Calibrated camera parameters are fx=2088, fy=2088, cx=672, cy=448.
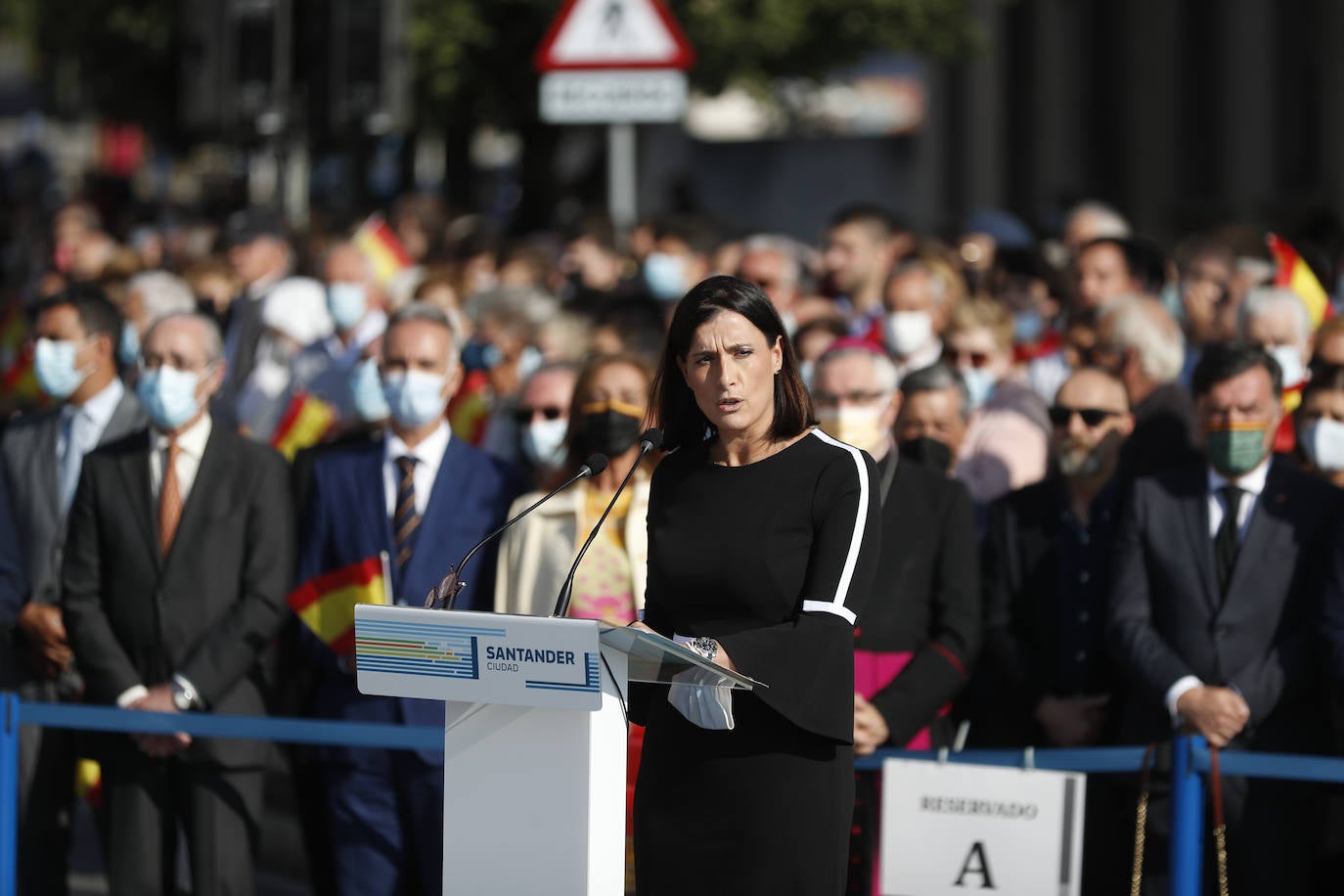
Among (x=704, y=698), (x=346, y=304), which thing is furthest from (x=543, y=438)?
(x=704, y=698)

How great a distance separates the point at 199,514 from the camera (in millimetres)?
6984

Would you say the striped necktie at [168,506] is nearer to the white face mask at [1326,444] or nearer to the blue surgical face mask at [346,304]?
the blue surgical face mask at [346,304]

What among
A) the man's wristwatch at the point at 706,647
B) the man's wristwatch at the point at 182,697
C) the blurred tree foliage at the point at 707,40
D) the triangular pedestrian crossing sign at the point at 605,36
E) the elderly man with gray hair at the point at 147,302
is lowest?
the man's wristwatch at the point at 182,697

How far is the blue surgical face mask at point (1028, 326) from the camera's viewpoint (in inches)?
414

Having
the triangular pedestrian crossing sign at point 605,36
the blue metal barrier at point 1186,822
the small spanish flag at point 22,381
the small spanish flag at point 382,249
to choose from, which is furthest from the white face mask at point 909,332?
the small spanish flag at point 22,381

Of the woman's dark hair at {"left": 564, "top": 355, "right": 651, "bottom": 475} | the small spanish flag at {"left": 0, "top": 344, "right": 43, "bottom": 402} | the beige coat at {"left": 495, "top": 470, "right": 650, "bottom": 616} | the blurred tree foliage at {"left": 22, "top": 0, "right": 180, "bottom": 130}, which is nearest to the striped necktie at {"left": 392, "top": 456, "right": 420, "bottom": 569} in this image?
the beige coat at {"left": 495, "top": 470, "right": 650, "bottom": 616}

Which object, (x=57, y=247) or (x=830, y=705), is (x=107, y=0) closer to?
(x=57, y=247)

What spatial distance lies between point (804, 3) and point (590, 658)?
55.7 feet

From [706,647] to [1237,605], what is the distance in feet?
8.25

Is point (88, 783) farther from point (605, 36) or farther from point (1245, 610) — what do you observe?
point (1245, 610)

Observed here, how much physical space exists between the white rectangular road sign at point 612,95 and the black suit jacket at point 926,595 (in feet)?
10.6

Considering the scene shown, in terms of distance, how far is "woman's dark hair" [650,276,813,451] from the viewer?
15.5ft

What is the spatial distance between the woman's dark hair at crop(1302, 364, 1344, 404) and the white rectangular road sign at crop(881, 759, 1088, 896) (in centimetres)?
197

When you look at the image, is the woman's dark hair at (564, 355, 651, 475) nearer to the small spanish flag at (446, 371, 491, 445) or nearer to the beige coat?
the beige coat
